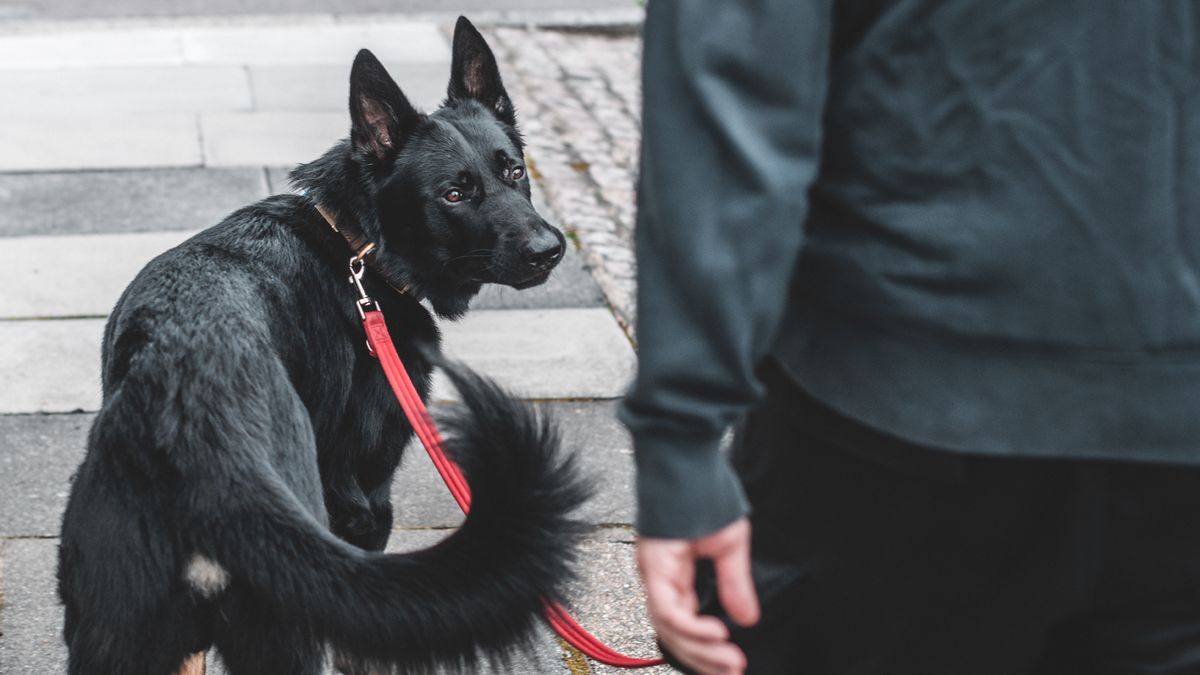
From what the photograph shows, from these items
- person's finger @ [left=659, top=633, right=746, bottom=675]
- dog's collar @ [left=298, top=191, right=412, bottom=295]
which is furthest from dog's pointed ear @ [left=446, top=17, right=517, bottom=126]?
person's finger @ [left=659, top=633, right=746, bottom=675]

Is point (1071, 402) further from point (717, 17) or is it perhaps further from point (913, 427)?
point (717, 17)

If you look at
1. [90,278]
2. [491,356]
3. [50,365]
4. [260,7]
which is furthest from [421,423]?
[260,7]

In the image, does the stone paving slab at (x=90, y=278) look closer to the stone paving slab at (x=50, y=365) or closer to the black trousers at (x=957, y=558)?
the stone paving slab at (x=50, y=365)

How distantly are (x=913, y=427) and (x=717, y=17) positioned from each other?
46 cm

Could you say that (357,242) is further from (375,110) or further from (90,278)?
(90,278)

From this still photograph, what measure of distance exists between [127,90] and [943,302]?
7.58 meters

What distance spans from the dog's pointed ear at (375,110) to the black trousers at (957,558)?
1.97 metres

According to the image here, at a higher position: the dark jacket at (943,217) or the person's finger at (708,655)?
the dark jacket at (943,217)

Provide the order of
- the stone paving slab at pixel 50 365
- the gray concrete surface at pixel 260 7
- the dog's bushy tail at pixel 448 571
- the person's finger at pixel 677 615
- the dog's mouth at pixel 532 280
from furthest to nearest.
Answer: the gray concrete surface at pixel 260 7, the stone paving slab at pixel 50 365, the dog's mouth at pixel 532 280, the dog's bushy tail at pixel 448 571, the person's finger at pixel 677 615

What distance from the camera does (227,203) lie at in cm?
643

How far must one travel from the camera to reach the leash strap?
98.1 inches

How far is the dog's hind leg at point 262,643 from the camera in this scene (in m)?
2.26

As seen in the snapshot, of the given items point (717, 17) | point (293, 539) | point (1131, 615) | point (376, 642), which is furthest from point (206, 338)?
point (1131, 615)

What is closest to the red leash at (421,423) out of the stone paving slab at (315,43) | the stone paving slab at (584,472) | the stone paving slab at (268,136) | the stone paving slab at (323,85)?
the stone paving slab at (584,472)
